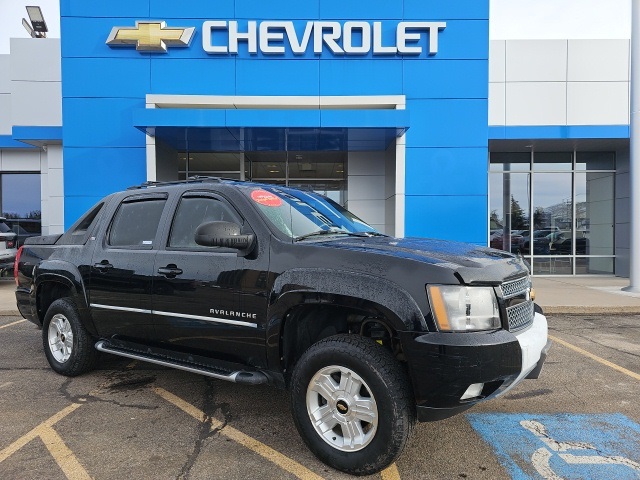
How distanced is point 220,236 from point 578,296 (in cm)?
955

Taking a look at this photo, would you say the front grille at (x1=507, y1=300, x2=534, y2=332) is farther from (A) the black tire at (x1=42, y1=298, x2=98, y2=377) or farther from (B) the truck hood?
(A) the black tire at (x1=42, y1=298, x2=98, y2=377)

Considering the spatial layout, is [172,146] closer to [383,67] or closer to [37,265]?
[383,67]

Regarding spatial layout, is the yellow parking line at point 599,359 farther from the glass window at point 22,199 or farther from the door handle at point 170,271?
the glass window at point 22,199

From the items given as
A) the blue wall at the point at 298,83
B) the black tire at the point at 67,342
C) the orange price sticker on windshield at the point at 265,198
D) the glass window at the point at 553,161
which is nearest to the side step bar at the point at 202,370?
the black tire at the point at 67,342

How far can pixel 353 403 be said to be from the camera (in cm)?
289

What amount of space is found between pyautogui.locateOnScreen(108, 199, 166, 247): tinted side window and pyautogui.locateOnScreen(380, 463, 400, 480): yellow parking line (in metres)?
2.65

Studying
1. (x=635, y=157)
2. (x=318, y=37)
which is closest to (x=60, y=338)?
(x=318, y=37)

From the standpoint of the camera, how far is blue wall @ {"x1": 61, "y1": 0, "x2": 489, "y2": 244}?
1184 centimetres

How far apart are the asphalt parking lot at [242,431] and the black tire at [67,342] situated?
0.49 feet

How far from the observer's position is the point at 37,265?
5109mm

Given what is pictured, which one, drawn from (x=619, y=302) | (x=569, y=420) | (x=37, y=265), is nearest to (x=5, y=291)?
(x=37, y=265)

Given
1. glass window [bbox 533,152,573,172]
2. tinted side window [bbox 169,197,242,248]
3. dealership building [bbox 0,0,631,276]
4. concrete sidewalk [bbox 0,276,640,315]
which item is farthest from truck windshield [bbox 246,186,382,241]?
glass window [bbox 533,152,573,172]

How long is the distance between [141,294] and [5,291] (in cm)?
974

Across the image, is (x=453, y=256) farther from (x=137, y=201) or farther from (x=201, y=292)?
(x=137, y=201)
